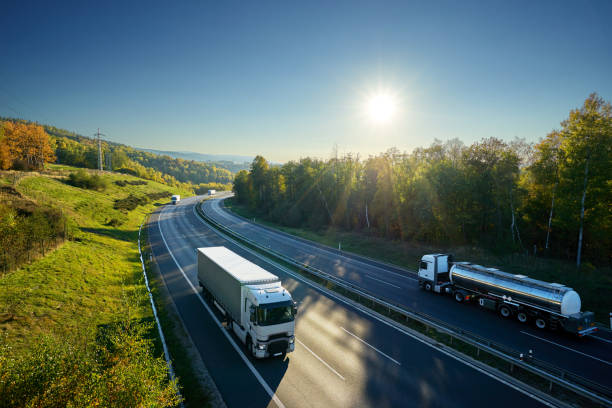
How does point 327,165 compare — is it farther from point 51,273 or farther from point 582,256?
point 51,273

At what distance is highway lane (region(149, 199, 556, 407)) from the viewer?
11.5m

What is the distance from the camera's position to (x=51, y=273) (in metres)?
20.4

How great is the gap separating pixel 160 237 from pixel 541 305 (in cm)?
4648

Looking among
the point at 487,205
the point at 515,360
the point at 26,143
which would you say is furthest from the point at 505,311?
the point at 26,143

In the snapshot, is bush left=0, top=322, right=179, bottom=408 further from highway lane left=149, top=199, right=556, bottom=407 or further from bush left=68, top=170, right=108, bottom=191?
bush left=68, top=170, right=108, bottom=191

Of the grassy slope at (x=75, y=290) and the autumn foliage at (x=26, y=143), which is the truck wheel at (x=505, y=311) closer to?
the grassy slope at (x=75, y=290)

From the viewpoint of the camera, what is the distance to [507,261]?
102 feet

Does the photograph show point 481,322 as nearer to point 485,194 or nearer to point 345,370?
point 345,370

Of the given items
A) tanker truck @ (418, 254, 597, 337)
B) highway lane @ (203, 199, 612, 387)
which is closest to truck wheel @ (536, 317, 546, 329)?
tanker truck @ (418, 254, 597, 337)

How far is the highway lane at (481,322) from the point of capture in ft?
47.9

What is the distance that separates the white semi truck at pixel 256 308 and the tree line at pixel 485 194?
29.9 metres

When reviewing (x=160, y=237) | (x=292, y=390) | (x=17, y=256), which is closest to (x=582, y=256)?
(x=292, y=390)

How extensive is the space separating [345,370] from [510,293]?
14031 millimetres

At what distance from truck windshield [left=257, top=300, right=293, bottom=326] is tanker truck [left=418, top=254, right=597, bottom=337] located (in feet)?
52.5
